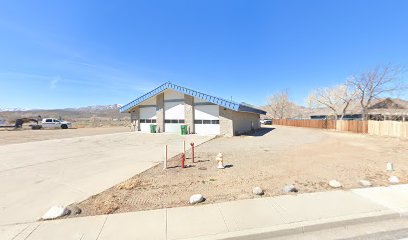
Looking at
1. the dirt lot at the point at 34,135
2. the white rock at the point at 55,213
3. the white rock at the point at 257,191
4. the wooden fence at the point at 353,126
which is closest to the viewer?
the white rock at the point at 55,213

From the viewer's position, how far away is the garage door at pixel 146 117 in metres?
25.6

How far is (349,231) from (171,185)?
4.29m

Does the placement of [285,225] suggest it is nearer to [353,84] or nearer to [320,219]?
[320,219]

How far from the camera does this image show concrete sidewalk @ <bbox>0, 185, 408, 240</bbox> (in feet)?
11.2

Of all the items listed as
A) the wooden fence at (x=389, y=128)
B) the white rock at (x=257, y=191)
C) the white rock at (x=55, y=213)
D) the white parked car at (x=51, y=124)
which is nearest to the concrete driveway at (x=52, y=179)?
the white rock at (x=55, y=213)

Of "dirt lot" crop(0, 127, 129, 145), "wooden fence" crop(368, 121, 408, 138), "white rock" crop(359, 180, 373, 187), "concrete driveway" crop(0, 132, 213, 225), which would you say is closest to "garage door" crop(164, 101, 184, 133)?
"dirt lot" crop(0, 127, 129, 145)

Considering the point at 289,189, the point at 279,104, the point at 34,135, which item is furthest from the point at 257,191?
the point at 279,104

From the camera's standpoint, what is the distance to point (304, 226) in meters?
3.57

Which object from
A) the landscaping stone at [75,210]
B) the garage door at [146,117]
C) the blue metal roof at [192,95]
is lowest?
the landscaping stone at [75,210]

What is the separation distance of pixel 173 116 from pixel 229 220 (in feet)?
67.6

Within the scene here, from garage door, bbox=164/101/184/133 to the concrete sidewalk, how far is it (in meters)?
19.2

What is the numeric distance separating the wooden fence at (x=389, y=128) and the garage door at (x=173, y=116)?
70.7 feet

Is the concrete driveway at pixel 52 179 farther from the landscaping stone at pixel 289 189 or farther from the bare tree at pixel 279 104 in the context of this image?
the bare tree at pixel 279 104

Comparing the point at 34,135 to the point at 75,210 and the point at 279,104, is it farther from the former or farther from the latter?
the point at 279,104
